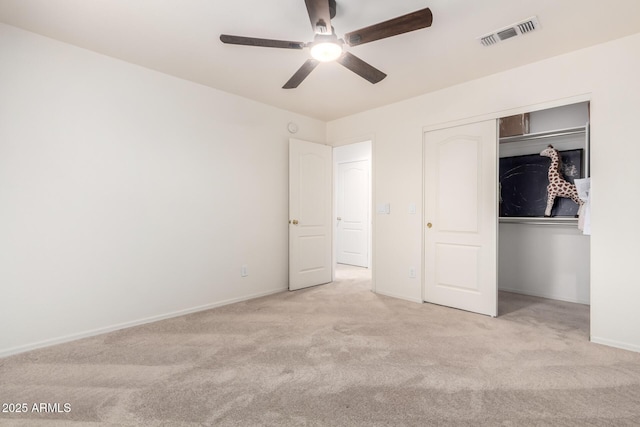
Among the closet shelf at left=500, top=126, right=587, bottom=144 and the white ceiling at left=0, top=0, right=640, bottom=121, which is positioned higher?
the white ceiling at left=0, top=0, right=640, bottom=121

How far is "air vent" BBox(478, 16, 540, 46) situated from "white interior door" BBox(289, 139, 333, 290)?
8.15ft

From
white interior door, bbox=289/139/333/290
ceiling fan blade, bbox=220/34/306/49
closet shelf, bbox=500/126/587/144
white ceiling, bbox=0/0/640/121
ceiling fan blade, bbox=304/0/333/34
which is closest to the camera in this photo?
ceiling fan blade, bbox=304/0/333/34

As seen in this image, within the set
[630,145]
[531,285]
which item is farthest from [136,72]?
[531,285]

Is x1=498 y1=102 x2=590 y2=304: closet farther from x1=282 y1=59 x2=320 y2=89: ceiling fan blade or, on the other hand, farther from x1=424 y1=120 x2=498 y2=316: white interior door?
x1=282 y1=59 x2=320 y2=89: ceiling fan blade

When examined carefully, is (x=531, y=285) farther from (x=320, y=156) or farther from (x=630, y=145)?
(x=320, y=156)

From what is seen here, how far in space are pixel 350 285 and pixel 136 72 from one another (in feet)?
12.1

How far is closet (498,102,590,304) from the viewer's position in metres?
3.75

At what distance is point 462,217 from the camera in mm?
3477

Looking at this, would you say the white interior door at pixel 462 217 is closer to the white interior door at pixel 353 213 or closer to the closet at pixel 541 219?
the closet at pixel 541 219

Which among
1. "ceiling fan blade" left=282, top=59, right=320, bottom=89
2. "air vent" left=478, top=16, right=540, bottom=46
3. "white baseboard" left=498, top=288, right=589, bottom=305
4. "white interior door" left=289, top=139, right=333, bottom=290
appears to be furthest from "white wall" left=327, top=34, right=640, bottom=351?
"ceiling fan blade" left=282, top=59, right=320, bottom=89

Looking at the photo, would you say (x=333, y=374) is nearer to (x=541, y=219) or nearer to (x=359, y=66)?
(x=359, y=66)

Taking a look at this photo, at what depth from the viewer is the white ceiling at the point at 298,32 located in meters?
2.12

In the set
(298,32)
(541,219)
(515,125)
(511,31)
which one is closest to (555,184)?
(541,219)

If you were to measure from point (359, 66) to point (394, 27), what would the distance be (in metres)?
0.47
